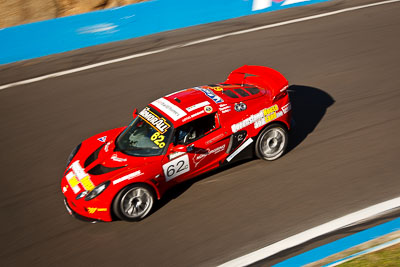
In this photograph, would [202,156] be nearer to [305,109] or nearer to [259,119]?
[259,119]

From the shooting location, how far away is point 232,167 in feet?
25.5

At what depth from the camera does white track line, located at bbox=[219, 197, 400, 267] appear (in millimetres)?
6023

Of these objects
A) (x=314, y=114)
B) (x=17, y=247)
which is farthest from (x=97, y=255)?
(x=314, y=114)

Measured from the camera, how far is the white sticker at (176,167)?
22.4 ft

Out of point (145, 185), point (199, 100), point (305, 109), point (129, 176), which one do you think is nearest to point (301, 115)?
point (305, 109)

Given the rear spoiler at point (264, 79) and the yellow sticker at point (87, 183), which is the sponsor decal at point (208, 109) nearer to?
the rear spoiler at point (264, 79)

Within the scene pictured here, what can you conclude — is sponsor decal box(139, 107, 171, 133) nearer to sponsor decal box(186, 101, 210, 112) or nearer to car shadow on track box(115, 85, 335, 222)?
sponsor decal box(186, 101, 210, 112)

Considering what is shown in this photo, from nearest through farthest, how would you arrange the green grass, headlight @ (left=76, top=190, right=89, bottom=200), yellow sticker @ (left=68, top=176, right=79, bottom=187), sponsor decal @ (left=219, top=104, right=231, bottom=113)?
the green grass < headlight @ (left=76, top=190, right=89, bottom=200) < yellow sticker @ (left=68, top=176, right=79, bottom=187) < sponsor decal @ (left=219, top=104, right=231, bottom=113)

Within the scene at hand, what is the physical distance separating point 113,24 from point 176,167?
7.01 metres

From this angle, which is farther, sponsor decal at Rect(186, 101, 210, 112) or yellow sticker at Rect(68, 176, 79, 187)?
sponsor decal at Rect(186, 101, 210, 112)

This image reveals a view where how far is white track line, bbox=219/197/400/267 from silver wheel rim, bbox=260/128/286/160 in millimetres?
1756

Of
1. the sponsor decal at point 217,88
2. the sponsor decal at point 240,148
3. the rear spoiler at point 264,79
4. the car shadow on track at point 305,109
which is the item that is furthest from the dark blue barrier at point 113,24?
the sponsor decal at point 240,148

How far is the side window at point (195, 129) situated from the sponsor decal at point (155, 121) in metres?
0.22

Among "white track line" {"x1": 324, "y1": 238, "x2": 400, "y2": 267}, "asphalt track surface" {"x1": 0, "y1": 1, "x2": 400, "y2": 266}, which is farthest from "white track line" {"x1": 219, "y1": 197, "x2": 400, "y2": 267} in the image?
"white track line" {"x1": 324, "y1": 238, "x2": 400, "y2": 267}
